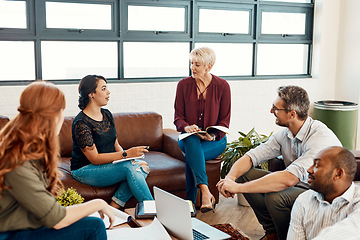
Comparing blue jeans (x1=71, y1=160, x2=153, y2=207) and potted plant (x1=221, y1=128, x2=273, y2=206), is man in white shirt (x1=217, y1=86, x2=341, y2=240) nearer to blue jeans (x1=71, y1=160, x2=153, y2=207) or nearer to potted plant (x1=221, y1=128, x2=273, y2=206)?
blue jeans (x1=71, y1=160, x2=153, y2=207)

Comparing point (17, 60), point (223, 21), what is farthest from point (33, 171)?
point (223, 21)

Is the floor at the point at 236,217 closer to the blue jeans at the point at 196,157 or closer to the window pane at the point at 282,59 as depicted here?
the blue jeans at the point at 196,157

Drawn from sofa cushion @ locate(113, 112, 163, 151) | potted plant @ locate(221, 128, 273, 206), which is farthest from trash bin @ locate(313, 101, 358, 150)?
sofa cushion @ locate(113, 112, 163, 151)

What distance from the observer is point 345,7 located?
5844mm

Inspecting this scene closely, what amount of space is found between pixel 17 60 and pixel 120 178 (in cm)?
181

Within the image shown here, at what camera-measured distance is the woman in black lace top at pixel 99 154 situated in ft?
11.1

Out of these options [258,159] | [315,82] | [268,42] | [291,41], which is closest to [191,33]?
[268,42]

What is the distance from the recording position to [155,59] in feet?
16.9

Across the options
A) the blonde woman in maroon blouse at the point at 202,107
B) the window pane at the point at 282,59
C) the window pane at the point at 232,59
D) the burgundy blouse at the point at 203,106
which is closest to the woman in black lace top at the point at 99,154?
the blonde woman in maroon blouse at the point at 202,107

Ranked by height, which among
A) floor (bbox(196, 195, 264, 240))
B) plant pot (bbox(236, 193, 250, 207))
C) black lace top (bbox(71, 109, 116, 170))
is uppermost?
black lace top (bbox(71, 109, 116, 170))

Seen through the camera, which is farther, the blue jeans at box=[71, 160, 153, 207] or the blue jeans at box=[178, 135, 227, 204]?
the blue jeans at box=[178, 135, 227, 204]

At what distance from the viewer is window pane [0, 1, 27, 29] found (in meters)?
4.34

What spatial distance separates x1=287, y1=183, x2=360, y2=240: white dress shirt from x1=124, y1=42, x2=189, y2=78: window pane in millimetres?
2976

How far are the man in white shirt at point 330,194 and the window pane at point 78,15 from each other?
3.08m
